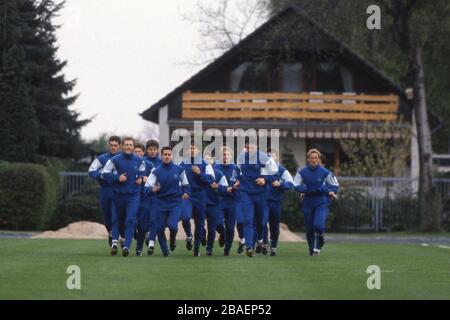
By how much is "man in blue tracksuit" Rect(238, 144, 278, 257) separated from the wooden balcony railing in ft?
88.9

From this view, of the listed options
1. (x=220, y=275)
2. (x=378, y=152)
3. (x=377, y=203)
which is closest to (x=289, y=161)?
(x=377, y=203)

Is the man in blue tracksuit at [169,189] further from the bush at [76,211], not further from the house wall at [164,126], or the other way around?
the house wall at [164,126]

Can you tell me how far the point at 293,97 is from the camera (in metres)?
51.7

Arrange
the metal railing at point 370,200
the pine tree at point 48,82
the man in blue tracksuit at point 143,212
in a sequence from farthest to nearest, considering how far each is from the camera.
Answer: the pine tree at point 48,82
the metal railing at point 370,200
the man in blue tracksuit at point 143,212

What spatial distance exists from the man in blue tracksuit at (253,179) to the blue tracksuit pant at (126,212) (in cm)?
209

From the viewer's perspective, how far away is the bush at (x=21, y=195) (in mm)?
40344

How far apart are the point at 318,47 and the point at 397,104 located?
15.9ft

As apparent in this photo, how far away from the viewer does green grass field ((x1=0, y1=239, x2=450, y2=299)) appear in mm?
14875

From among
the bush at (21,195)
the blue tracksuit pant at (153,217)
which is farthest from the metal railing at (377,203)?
the blue tracksuit pant at (153,217)

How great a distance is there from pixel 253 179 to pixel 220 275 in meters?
6.51

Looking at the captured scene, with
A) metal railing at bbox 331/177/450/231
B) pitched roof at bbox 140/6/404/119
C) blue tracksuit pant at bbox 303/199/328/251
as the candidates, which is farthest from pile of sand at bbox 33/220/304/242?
pitched roof at bbox 140/6/404/119

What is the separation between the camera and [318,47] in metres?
49.9

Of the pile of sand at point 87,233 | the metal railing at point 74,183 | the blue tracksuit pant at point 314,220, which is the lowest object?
the pile of sand at point 87,233
